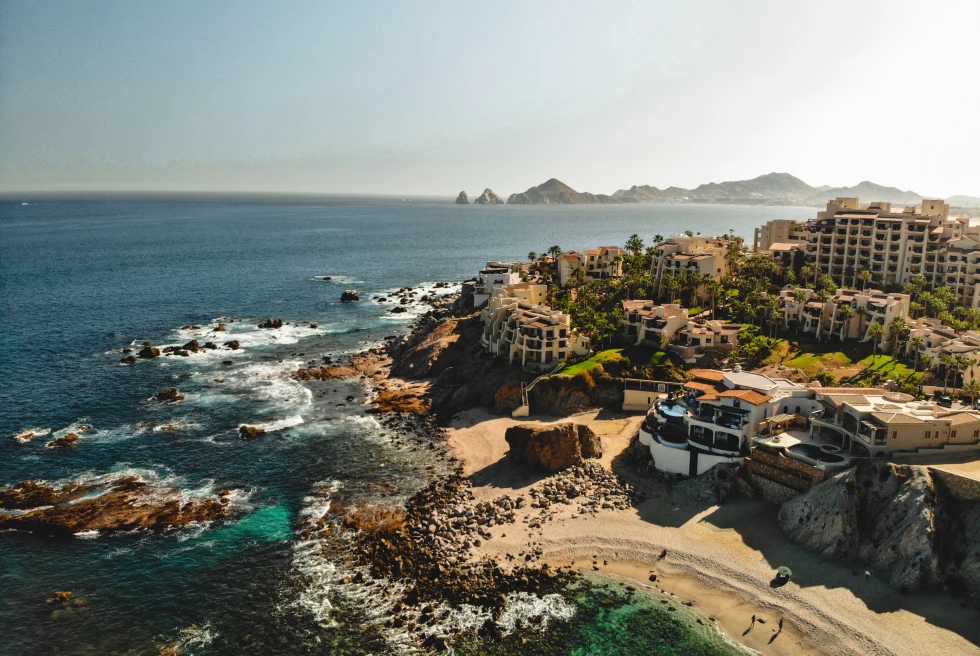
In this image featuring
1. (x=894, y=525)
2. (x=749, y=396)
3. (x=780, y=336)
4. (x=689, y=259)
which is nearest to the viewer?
(x=894, y=525)

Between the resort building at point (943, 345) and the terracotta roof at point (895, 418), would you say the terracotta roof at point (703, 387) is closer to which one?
the terracotta roof at point (895, 418)

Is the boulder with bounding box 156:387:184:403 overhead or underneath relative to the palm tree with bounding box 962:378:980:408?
underneath

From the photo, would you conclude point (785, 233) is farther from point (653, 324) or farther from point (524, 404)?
point (524, 404)

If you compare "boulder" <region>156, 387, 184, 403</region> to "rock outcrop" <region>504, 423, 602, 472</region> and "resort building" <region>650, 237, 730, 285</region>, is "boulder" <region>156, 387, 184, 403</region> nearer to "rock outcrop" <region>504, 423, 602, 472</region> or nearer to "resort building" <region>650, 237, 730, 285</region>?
"rock outcrop" <region>504, 423, 602, 472</region>

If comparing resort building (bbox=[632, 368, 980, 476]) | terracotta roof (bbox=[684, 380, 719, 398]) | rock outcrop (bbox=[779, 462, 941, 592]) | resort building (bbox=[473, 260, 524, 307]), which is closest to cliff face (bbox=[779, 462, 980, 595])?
rock outcrop (bbox=[779, 462, 941, 592])

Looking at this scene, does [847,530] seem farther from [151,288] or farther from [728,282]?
[151,288]

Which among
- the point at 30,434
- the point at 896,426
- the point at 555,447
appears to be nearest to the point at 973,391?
the point at 896,426
